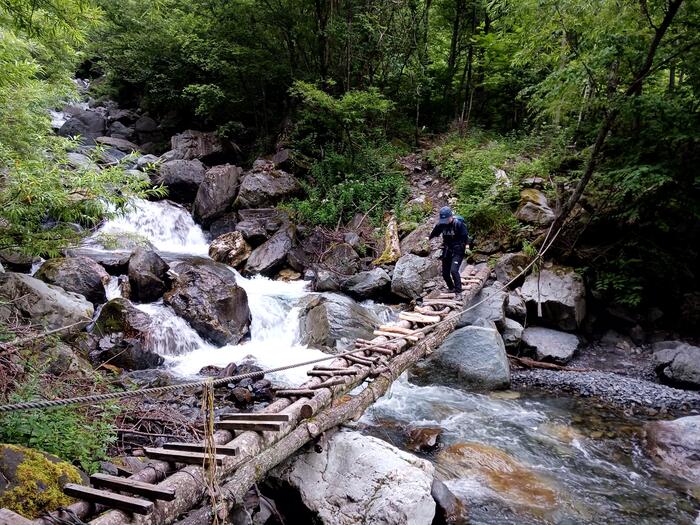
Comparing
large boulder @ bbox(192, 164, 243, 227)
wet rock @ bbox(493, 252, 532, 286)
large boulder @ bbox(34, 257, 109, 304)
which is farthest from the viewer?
large boulder @ bbox(192, 164, 243, 227)

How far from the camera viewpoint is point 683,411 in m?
7.05

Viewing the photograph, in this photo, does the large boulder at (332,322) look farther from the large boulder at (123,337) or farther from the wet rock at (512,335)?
the large boulder at (123,337)

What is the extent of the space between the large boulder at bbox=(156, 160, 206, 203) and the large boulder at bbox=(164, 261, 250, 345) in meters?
6.31

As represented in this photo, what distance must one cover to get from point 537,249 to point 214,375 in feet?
26.0

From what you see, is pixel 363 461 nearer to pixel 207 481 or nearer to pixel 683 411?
pixel 207 481

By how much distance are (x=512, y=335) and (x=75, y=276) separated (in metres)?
9.17

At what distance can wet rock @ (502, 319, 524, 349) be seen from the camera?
29.7ft

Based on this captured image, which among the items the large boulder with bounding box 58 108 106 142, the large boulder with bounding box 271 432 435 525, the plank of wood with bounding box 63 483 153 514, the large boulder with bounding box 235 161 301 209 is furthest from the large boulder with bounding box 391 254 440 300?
the large boulder with bounding box 58 108 106 142

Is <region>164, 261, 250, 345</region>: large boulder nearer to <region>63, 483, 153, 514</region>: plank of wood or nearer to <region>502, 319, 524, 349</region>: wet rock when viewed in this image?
<region>502, 319, 524, 349</region>: wet rock

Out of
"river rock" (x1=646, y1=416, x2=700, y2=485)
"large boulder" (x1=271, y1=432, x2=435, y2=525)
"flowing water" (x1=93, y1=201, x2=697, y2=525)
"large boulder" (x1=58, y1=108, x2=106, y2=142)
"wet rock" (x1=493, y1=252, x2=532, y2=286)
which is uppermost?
"large boulder" (x1=58, y1=108, x2=106, y2=142)

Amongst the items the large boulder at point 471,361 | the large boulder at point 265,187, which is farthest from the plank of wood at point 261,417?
the large boulder at point 265,187

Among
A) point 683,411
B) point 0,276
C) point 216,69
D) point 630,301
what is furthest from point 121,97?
point 683,411

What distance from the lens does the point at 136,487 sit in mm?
2727

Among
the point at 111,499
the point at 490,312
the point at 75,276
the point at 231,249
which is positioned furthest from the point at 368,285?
the point at 111,499
